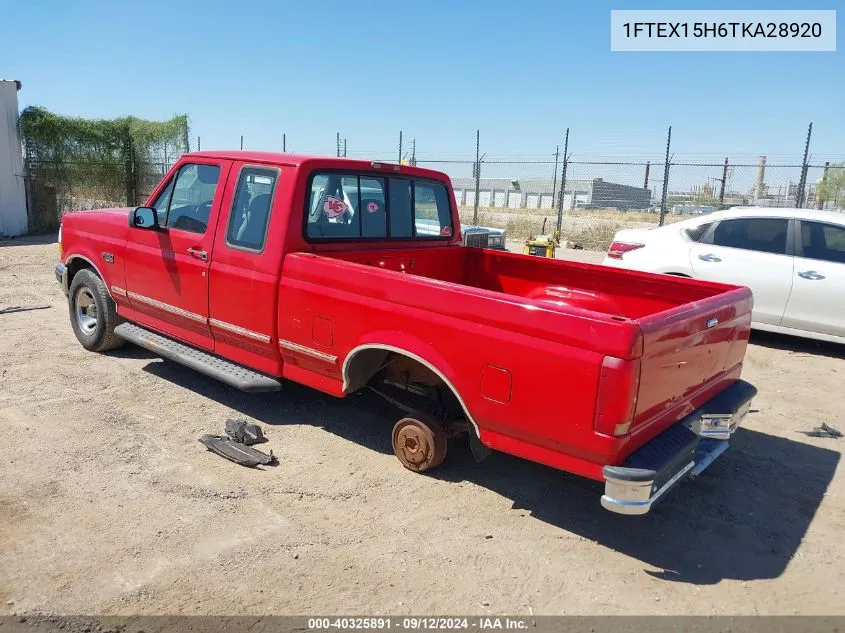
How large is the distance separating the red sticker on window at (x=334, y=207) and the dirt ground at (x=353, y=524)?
1.56 m

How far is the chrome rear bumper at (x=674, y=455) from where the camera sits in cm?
304

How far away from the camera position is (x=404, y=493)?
398cm

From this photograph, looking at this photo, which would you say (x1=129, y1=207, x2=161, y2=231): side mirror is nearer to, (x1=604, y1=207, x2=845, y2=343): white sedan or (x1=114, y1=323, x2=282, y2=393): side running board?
(x1=114, y1=323, x2=282, y2=393): side running board

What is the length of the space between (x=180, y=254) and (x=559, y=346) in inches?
127

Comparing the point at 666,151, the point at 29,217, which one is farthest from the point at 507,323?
the point at 29,217

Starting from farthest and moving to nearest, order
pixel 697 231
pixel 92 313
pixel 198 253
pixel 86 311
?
pixel 697 231, pixel 86 311, pixel 92 313, pixel 198 253

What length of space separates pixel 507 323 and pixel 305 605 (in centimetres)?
162

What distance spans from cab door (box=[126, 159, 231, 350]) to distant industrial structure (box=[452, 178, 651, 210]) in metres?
11.1

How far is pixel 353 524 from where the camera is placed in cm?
362

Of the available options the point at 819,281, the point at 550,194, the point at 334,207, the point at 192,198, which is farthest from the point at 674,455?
the point at 550,194

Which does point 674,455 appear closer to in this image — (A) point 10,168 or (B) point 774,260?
(B) point 774,260

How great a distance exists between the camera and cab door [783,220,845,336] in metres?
6.93

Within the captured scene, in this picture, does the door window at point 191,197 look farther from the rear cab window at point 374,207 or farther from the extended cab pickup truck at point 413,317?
the rear cab window at point 374,207

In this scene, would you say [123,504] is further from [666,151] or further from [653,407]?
[666,151]
